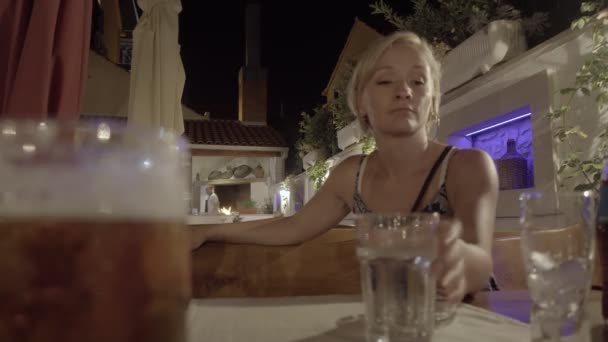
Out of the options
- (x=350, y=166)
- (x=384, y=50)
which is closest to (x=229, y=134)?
(x=350, y=166)

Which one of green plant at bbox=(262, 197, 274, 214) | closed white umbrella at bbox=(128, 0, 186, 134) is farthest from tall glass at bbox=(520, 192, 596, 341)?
green plant at bbox=(262, 197, 274, 214)

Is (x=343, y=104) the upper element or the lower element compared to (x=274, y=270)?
upper

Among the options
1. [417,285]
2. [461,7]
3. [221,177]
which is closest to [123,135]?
[417,285]

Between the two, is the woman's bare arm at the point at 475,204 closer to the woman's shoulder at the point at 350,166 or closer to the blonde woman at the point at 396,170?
the blonde woman at the point at 396,170

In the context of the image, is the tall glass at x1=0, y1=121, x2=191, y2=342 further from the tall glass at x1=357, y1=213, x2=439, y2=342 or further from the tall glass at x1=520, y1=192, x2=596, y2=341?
the tall glass at x1=520, y1=192, x2=596, y2=341

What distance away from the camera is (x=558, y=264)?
0.65 m

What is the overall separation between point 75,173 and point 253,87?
42.9ft

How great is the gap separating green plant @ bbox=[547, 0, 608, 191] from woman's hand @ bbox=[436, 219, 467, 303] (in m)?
2.22

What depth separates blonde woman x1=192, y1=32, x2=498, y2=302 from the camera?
4.72 feet

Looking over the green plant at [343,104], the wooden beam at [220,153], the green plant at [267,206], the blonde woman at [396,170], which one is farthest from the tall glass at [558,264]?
the green plant at [267,206]

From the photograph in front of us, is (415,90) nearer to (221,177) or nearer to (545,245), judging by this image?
(545,245)

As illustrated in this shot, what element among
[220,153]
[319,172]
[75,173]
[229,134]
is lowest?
[75,173]

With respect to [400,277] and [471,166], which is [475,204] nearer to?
[471,166]

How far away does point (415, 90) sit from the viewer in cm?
157
